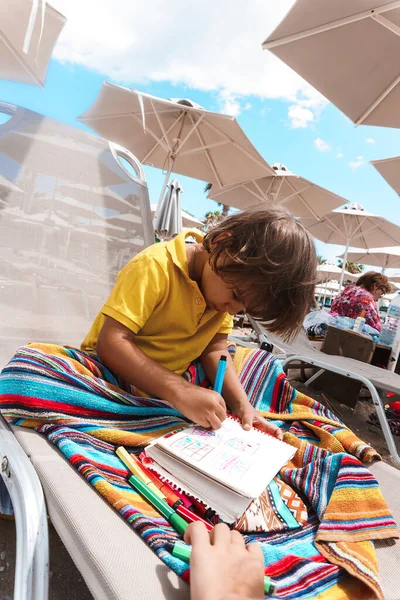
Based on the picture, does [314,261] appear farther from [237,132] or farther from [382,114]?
[237,132]

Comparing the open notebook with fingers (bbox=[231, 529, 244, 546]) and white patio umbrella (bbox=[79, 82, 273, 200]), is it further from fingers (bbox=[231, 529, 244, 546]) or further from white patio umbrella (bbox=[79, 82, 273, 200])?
white patio umbrella (bbox=[79, 82, 273, 200])

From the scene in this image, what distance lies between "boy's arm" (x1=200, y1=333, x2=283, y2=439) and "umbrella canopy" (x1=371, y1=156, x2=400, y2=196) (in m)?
4.45

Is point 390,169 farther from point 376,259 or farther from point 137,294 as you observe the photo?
point 376,259

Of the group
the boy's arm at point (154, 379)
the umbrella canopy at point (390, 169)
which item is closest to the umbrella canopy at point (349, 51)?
the umbrella canopy at point (390, 169)

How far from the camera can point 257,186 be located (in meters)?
7.47

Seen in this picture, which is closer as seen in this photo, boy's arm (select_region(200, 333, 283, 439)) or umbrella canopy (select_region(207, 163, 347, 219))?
boy's arm (select_region(200, 333, 283, 439))

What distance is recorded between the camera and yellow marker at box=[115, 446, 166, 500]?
2.57ft

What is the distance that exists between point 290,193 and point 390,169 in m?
2.87

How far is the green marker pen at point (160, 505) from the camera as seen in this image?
2.32 ft

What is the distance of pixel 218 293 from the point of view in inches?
43.2

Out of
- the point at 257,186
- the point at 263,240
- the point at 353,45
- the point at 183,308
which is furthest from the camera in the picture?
the point at 257,186

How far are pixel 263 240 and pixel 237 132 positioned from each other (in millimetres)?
4625

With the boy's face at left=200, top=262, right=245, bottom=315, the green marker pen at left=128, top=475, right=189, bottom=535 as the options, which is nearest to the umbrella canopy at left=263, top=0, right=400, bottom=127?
the boy's face at left=200, top=262, right=245, bottom=315

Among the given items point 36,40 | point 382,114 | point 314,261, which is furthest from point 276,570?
point 36,40
